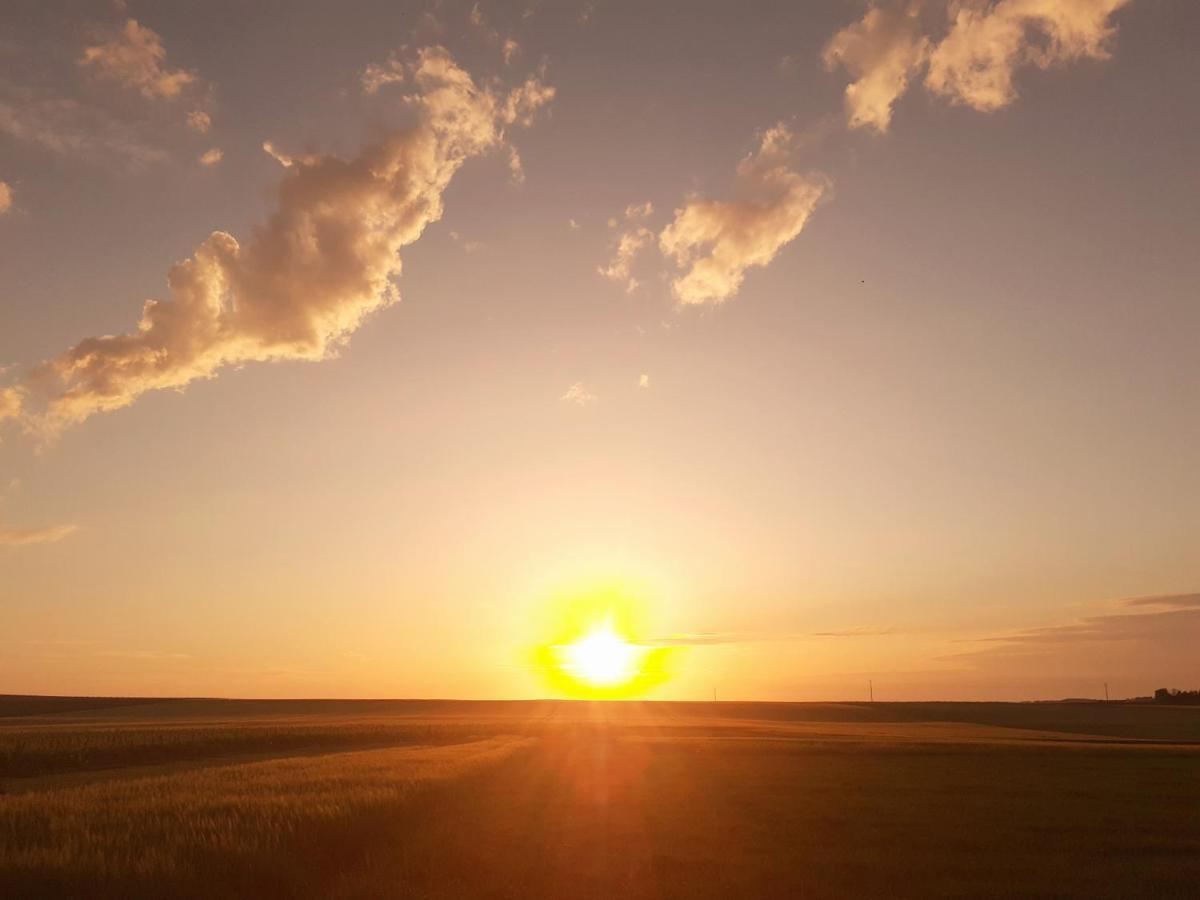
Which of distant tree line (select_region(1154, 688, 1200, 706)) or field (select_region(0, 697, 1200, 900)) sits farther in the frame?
distant tree line (select_region(1154, 688, 1200, 706))

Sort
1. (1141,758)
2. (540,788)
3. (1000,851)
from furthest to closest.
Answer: (1141,758), (540,788), (1000,851)

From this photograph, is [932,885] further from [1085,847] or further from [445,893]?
[445,893]

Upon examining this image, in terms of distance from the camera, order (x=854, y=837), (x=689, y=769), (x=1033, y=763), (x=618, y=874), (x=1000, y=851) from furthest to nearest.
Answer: (x=1033, y=763), (x=689, y=769), (x=854, y=837), (x=1000, y=851), (x=618, y=874)

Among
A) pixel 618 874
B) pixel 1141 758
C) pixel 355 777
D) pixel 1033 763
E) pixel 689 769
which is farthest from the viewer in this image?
pixel 1141 758

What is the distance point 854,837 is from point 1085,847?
494 cm

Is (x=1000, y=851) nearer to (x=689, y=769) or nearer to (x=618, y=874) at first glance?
(x=618, y=874)

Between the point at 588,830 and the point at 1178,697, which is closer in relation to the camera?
the point at 588,830

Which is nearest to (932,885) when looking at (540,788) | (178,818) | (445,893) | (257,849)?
(445,893)

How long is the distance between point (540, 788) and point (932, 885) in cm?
1795

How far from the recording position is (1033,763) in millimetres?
43250

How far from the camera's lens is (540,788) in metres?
31.3

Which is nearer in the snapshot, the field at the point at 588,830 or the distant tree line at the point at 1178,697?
the field at the point at 588,830

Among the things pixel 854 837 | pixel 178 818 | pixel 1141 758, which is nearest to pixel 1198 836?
pixel 854 837

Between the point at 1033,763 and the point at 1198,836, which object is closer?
the point at 1198,836
